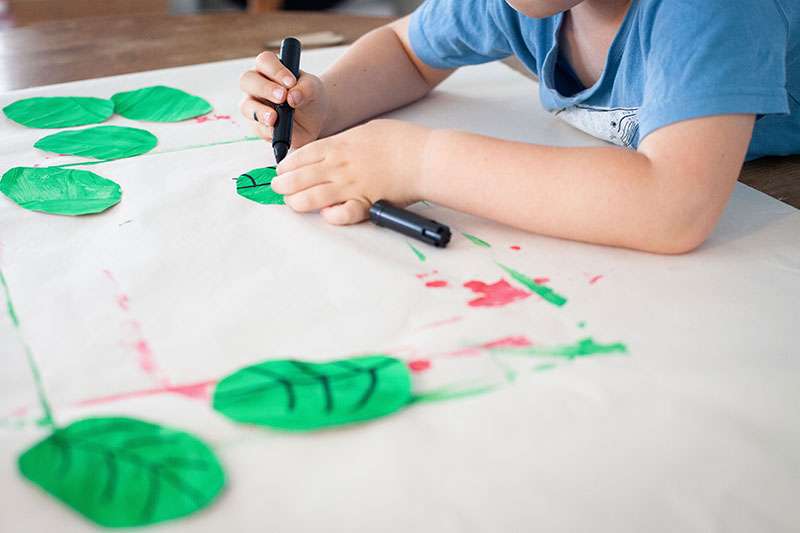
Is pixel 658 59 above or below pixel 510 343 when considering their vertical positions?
above

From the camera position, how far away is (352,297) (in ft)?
1.52

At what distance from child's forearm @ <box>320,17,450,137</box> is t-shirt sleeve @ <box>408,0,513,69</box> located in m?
0.02

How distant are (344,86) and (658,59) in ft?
1.10

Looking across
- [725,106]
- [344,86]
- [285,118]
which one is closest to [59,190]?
[285,118]

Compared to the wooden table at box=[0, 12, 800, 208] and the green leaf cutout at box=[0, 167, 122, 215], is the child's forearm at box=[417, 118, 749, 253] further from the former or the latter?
the wooden table at box=[0, 12, 800, 208]

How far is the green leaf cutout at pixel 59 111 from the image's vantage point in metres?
0.71

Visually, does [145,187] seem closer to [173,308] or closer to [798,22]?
[173,308]

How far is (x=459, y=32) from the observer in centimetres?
75

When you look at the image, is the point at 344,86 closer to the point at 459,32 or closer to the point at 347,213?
the point at 459,32

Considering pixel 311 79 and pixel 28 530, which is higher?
pixel 311 79

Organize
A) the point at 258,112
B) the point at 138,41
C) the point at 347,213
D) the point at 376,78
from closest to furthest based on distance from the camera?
1. the point at 347,213
2. the point at 258,112
3. the point at 376,78
4. the point at 138,41

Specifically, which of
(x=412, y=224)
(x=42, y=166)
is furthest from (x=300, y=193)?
(x=42, y=166)

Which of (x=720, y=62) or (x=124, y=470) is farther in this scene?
(x=720, y=62)

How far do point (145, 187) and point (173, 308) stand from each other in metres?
0.19
